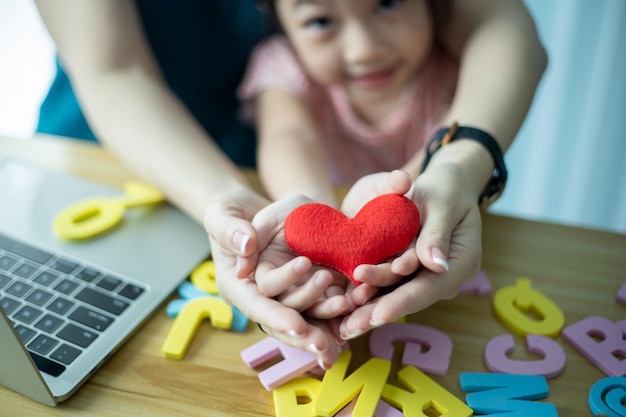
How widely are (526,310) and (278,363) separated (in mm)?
324

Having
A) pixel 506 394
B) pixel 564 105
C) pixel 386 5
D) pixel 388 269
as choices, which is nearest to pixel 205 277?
pixel 388 269

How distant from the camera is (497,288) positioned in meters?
0.73

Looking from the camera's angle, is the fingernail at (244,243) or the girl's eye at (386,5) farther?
the girl's eye at (386,5)

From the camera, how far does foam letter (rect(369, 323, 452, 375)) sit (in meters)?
0.62

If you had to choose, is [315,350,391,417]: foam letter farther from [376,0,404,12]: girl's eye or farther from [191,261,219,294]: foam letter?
[376,0,404,12]: girl's eye

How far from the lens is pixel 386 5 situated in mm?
919

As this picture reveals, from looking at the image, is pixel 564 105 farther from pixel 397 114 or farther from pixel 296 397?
pixel 296 397

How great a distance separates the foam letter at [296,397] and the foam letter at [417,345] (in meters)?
0.08

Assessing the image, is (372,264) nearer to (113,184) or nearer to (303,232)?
(303,232)

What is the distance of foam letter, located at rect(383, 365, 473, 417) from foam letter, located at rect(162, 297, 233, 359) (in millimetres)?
209

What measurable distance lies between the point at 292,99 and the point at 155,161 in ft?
1.10

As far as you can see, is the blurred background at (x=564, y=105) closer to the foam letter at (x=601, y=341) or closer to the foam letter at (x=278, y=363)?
the foam letter at (x=601, y=341)

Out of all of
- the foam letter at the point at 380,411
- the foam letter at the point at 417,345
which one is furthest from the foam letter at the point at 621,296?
the foam letter at the point at 380,411

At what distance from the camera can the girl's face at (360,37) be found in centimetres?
89
